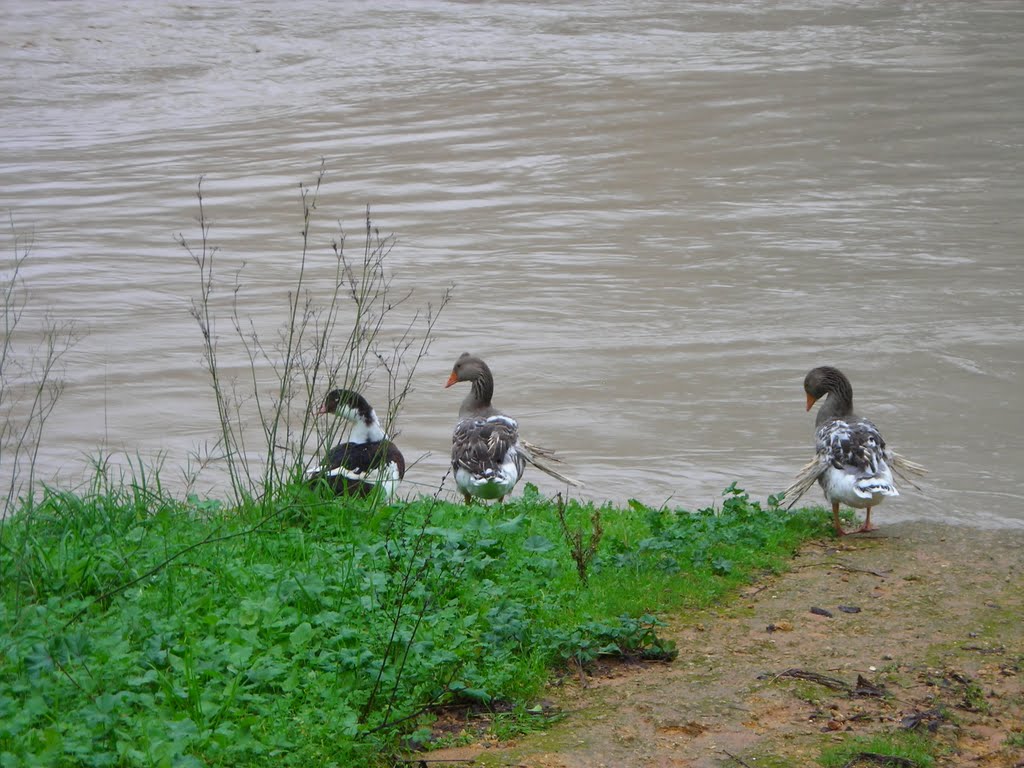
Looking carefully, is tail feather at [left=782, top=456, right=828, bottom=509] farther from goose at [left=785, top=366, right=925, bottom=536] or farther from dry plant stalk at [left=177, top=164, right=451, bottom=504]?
dry plant stalk at [left=177, top=164, right=451, bottom=504]

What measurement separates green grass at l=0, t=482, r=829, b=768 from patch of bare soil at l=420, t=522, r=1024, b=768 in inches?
8.4

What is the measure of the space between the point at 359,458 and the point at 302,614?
2.34m

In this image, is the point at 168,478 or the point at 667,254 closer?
the point at 168,478

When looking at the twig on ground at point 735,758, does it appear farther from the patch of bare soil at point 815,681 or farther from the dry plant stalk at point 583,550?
the dry plant stalk at point 583,550

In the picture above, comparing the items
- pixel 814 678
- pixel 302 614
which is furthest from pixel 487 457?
pixel 814 678

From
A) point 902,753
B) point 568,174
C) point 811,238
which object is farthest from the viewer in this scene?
point 568,174

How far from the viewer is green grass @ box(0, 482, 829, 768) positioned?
446 cm

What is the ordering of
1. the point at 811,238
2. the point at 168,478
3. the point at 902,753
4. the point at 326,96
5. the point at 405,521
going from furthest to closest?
1. the point at 326,96
2. the point at 811,238
3. the point at 168,478
4. the point at 405,521
5. the point at 902,753

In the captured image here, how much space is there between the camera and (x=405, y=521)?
21.5 ft

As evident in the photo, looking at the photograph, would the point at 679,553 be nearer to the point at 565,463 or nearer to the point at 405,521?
the point at 405,521

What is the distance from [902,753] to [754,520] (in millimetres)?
2635

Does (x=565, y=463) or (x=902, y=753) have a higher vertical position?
(x=902, y=753)

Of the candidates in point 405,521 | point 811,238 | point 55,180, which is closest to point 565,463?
→ point 405,521

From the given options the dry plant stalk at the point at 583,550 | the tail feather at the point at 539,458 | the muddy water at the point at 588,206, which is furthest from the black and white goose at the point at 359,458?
the muddy water at the point at 588,206
